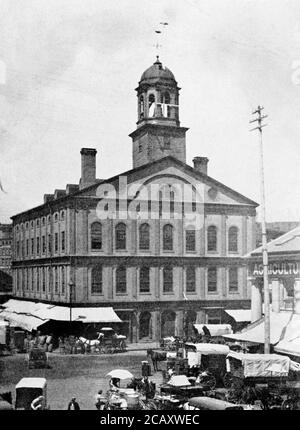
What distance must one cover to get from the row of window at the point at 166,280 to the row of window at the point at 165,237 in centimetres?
155

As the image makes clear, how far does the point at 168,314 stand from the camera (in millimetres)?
43531

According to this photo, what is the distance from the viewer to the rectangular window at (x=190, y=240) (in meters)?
44.0

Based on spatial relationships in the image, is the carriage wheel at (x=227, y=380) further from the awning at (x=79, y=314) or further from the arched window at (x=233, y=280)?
the arched window at (x=233, y=280)

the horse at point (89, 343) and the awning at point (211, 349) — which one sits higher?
the awning at point (211, 349)

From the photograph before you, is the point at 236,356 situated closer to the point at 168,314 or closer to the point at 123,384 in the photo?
the point at 123,384

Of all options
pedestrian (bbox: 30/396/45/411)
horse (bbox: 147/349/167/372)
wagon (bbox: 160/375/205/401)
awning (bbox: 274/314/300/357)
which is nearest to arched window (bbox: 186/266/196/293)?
horse (bbox: 147/349/167/372)

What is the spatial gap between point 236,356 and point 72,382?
7706mm

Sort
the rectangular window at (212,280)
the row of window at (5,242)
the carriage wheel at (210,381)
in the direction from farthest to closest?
the row of window at (5,242)
the rectangular window at (212,280)
the carriage wheel at (210,381)

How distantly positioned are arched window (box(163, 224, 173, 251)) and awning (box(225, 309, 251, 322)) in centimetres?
656

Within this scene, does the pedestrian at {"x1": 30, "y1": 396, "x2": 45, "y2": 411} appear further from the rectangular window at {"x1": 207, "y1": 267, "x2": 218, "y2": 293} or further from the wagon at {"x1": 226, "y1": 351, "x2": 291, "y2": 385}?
the rectangular window at {"x1": 207, "y1": 267, "x2": 218, "y2": 293}

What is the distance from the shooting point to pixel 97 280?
42.3 meters

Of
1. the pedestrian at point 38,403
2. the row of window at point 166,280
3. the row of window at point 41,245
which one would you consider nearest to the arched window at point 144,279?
the row of window at point 166,280

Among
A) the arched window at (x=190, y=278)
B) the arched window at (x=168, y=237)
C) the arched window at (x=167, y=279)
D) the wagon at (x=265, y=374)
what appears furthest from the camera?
the arched window at (x=190, y=278)
